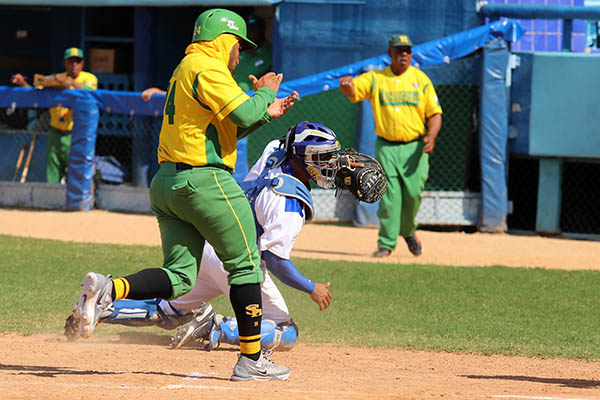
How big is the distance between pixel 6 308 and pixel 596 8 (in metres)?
8.45

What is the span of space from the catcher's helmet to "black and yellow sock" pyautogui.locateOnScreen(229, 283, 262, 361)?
1077 mm

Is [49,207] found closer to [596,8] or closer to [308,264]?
[308,264]

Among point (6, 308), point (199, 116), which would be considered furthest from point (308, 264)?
point (199, 116)

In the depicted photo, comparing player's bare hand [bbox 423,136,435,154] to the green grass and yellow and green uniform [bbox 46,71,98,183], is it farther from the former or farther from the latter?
yellow and green uniform [bbox 46,71,98,183]

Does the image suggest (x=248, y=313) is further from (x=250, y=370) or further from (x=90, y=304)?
(x=90, y=304)

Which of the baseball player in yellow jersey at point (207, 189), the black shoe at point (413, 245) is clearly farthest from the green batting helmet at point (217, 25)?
the black shoe at point (413, 245)

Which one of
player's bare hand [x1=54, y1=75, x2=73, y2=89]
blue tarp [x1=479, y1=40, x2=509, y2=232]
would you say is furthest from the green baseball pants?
player's bare hand [x1=54, y1=75, x2=73, y2=89]

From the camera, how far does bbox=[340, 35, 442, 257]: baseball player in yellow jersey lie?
33.7 ft

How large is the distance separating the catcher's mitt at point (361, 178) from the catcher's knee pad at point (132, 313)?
1.40 meters

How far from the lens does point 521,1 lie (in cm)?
1505

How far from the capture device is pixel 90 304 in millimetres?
4875

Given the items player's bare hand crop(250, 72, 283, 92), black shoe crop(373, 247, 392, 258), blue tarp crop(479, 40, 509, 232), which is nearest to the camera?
player's bare hand crop(250, 72, 283, 92)

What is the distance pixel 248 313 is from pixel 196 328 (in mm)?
1267

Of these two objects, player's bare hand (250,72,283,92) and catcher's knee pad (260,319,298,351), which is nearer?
player's bare hand (250,72,283,92)
